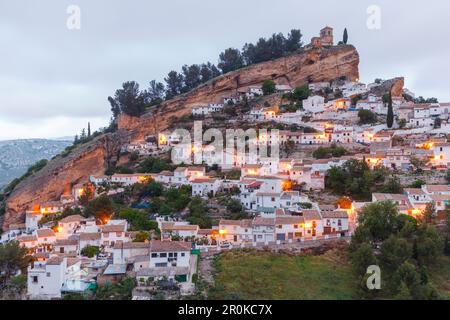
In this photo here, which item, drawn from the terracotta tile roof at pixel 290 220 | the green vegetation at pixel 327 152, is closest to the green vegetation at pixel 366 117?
the green vegetation at pixel 327 152

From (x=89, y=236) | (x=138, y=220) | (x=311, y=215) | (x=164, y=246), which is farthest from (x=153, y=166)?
(x=164, y=246)

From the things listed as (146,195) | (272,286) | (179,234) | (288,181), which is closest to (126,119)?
(146,195)

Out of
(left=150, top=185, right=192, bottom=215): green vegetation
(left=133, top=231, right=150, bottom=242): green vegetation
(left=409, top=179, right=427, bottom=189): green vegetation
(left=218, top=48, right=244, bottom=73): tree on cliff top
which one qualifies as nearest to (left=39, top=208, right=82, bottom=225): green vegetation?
(left=150, top=185, right=192, bottom=215): green vegetation

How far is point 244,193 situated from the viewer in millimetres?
31562

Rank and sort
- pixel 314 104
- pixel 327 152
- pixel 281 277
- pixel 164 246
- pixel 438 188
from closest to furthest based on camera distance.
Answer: pixel 281 277, pixel 164 246, pixel 438 188, pixel 327 152, pixel 314 104

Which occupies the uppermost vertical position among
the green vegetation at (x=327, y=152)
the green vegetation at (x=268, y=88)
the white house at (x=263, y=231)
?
the green vegetation at (x=268, y=88)

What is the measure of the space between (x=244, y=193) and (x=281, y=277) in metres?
11.0

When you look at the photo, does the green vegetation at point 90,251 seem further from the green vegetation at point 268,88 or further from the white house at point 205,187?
the green vegetation at point 268,88

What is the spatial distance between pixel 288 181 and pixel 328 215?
8.15 metres

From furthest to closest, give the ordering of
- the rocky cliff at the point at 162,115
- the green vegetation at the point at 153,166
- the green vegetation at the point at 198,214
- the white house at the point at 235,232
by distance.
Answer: the rocky cliff at the point at 162,115
the green vegetation at the point at 153,166
the green vegetation at the point at 198,214
the white house at the point at 235,232

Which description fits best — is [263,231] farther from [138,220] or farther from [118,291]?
[118,291]

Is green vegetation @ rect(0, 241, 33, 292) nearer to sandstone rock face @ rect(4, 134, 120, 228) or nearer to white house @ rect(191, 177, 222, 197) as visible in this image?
white house @ rect(191, 177, 222, 197)

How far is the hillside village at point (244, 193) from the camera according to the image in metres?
22.1

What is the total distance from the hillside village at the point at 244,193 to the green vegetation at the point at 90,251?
2.8 inches
